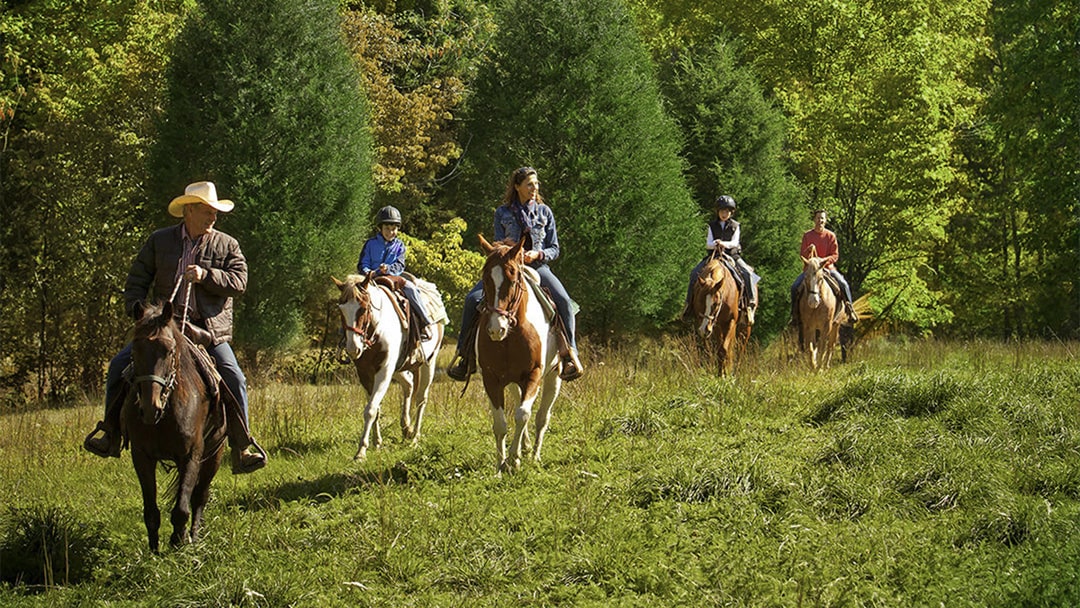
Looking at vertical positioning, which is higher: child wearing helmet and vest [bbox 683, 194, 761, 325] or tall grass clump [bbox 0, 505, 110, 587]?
child wearing helmet and vest [bbox 683, 194, 761, 325]

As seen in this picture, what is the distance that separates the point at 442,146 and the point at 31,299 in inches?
481

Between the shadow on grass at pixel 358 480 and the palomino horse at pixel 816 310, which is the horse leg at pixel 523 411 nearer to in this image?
the shadow on grass at pixel 358 480

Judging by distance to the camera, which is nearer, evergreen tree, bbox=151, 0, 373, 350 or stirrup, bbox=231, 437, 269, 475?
stirrup, bbox=231, 437, 269, 475

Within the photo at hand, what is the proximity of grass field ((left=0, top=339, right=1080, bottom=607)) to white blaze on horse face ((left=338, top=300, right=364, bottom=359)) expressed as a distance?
1.13 metres

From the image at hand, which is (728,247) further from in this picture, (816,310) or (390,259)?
(390,259)

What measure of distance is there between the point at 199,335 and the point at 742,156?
2176 centimetres

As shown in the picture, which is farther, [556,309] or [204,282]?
[556,309]

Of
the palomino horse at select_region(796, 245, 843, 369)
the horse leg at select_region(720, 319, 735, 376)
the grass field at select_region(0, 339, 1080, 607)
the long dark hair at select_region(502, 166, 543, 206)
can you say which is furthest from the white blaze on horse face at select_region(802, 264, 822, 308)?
the long dark hair at select_region(502, 166, 543, 206)

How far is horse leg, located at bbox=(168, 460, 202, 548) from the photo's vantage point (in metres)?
8.04

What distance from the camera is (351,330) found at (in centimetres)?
1187

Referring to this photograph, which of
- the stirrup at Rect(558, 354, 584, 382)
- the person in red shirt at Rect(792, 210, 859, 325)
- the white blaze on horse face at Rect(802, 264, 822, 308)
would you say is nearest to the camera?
the stirrup at Rect(558, 354, 584, 382)

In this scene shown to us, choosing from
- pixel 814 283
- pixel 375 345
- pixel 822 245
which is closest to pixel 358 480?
pixel 375 345

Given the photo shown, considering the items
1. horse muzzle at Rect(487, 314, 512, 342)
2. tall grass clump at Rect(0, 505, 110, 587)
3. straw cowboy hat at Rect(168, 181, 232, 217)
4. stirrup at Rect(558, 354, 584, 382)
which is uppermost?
straw cowboy hat at Rect(168, 181, 232, 217)

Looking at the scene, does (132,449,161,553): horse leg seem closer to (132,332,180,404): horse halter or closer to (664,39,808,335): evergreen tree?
(132,332,180,404): horse halter
